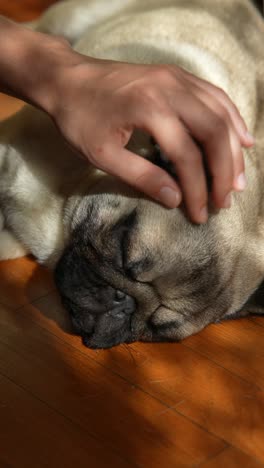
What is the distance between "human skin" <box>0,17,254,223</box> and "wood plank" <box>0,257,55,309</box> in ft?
2.31

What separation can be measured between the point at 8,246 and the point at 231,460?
91 centimetres

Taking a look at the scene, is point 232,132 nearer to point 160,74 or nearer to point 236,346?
point 160,74

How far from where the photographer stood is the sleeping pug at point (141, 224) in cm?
177

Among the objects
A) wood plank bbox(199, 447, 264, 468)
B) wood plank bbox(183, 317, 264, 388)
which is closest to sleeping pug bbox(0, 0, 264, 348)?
wood plank bbox(183, 317, 264, 388)

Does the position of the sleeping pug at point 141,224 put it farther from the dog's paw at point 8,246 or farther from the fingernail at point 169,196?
the fingernail at point 169,196

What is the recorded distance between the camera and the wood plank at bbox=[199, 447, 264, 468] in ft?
5.57

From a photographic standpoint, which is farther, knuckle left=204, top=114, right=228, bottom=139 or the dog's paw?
the dog's paw

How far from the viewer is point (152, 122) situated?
4.55 ft

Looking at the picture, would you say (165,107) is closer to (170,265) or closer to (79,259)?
(170,265)

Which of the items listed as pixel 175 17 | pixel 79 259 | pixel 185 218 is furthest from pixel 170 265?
pixel 175 17

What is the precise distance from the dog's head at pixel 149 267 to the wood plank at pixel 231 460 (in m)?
0.33

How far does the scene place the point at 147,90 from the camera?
4.56 feet

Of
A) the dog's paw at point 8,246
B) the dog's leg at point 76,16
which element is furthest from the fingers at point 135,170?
the dog's leg at point 76,16

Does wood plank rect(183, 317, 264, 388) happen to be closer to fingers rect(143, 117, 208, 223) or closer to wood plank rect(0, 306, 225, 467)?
wood plank rect(0, 306, 225, 467)
